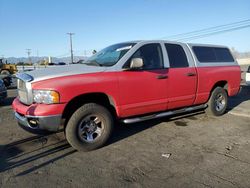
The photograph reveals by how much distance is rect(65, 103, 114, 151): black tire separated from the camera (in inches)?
177

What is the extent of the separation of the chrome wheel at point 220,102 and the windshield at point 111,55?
3.11m

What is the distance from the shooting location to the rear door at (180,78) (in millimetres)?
5738

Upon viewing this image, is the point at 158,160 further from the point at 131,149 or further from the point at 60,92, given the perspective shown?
the point at 60,92

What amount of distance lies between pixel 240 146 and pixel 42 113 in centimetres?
358

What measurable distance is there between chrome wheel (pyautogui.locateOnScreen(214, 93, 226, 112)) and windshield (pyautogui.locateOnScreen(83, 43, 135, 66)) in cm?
311

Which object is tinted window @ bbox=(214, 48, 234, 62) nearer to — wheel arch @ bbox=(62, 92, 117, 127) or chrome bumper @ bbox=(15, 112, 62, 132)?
wheel arch @ bbox=(62, 92, 117, 127)

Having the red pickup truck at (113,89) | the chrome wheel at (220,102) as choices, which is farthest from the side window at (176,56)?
the chrome wheel at (220,102)

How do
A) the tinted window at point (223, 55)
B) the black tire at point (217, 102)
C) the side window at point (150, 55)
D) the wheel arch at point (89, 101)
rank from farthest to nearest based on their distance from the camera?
the tinted window at point (223, 55)
the black tire at point (217, 102)
the side window at point (150, 55)
the wheel arch at point (89, 101)

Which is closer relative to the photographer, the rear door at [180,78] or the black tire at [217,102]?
the rear door at [180,78]

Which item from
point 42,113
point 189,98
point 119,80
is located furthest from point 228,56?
point 42,113

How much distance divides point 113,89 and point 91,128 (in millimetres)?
820

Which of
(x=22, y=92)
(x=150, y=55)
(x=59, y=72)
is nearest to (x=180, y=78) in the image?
(x=150, y=55)

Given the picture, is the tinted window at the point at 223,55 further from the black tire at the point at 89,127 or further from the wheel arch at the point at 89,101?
the black tire at the point at 89,127

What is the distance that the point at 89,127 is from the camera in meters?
4.74
